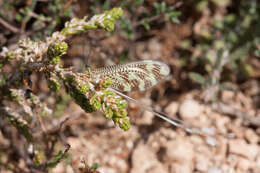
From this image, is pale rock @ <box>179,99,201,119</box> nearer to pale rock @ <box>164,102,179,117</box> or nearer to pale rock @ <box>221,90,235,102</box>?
pale rock @ <box>164,102,179,117</box>

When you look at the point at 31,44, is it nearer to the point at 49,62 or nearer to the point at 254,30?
the point at 49,62

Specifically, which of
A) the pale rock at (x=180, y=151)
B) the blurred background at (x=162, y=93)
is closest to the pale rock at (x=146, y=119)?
the blurred background at (x=162, y=93)

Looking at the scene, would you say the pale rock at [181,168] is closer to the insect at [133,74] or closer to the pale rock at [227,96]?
the insect at [133,74]

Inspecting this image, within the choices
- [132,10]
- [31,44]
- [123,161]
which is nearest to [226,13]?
[132,10]

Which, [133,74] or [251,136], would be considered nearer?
[133,74]

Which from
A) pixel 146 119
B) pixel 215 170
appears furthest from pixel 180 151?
pixel 146 119

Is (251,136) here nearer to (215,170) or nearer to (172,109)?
(215,170)
